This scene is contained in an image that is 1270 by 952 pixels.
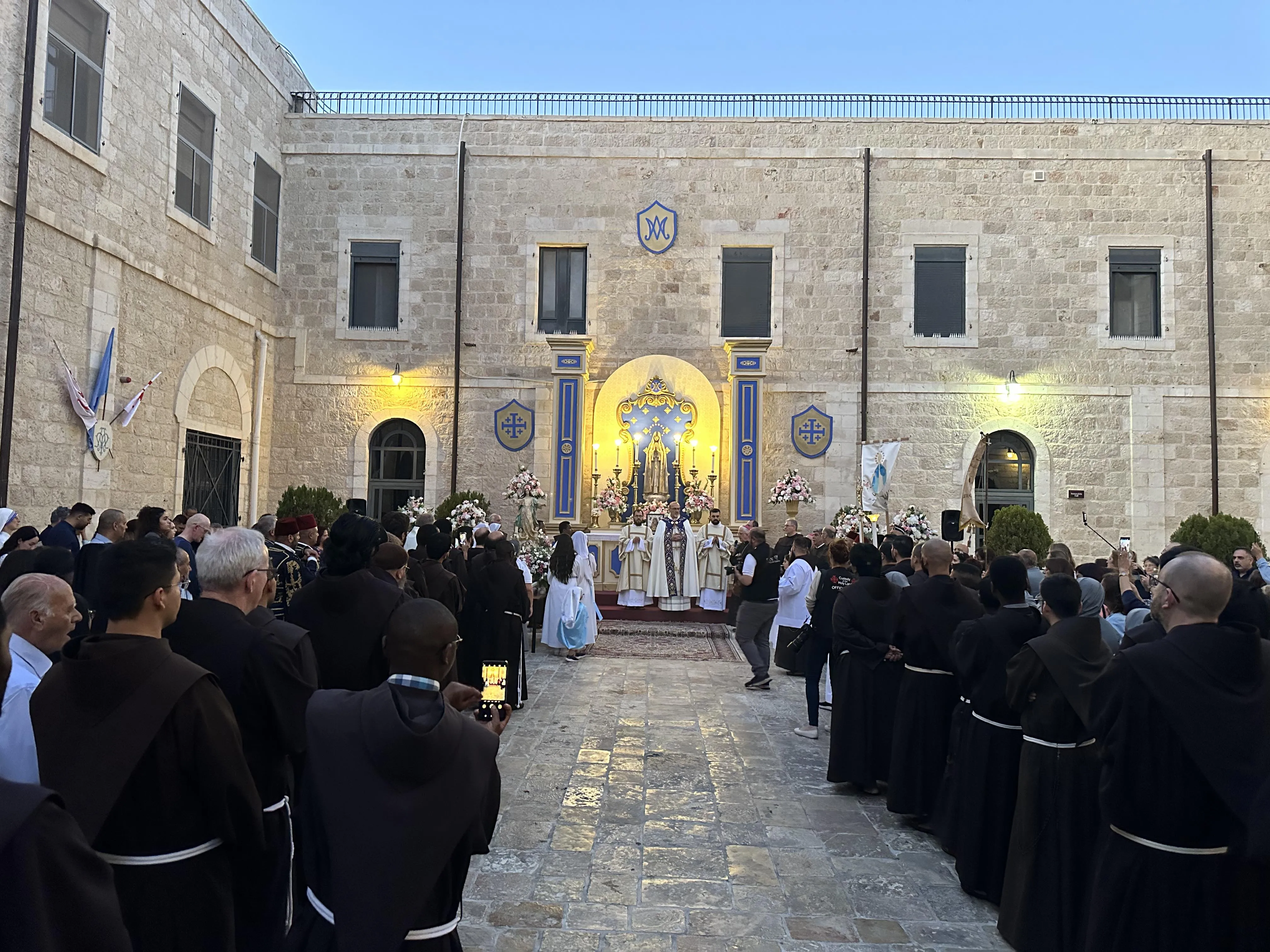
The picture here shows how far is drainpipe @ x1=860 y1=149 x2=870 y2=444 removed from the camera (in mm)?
16500

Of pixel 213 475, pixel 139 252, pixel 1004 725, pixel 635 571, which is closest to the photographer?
pixel 1004 725

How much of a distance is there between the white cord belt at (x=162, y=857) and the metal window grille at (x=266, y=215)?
1497 centimetres

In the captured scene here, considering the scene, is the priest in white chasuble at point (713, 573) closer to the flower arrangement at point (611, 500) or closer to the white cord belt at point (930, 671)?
the flower arrangement at point (611, 500)

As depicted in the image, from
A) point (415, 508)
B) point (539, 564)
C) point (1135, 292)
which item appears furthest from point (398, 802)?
point (1135, 292)

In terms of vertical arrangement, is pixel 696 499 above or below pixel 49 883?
above

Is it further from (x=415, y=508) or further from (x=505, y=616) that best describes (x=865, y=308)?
(x=505, y=616)

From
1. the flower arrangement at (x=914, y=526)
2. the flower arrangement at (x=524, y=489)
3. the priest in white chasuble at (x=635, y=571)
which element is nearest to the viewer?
the flower arrangement at (x=914, y=526)

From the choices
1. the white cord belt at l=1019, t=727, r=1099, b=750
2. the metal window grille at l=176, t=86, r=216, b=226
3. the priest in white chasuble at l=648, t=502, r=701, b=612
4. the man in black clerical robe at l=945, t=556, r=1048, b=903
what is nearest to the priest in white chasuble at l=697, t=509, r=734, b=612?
the priest in white chasuble at l=648, t=502, r=701, b=612

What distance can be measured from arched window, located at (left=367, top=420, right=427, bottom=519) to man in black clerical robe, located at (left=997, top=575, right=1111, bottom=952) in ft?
46.0

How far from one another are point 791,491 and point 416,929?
43.8ft

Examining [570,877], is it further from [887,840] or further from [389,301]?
[389,301]

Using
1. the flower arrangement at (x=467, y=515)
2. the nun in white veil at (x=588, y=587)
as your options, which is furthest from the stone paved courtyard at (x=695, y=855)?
the flower arrangement at (x=467, y=515)

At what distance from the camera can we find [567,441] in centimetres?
1631

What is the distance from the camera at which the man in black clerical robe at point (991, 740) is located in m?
4.36
